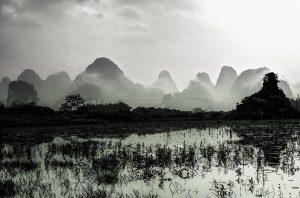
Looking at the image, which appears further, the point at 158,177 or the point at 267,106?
the point at 267,106

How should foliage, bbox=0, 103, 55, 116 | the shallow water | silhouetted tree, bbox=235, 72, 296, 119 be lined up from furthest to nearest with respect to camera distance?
silhouetted tree, bbox=235, 72, 296, 119
foliage, bbox=0, 103, 55, 116
the shallow water

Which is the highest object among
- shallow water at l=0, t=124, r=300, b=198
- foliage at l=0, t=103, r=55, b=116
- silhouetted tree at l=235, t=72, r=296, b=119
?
silhouetted tree at l=235, t=72, r=296, b=119

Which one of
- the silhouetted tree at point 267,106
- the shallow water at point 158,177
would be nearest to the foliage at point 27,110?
the silhouetted tree at point 267,106

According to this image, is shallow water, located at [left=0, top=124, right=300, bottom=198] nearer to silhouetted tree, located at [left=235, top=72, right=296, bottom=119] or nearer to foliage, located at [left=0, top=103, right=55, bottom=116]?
foliage, located at [left=0, top=103, right=55, bottom=116]

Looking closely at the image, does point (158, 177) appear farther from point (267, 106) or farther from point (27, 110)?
point (267, 106)

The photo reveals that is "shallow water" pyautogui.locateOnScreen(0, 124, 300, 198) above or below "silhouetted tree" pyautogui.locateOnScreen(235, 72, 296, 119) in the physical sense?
below

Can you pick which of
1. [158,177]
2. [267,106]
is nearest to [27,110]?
[267,106]

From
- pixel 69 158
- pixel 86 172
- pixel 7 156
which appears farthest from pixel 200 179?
pixel 7 156

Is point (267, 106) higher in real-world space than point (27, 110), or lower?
higher

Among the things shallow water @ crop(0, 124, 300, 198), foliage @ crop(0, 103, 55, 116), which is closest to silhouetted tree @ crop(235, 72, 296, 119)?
foliage @ crop(0, 103, 55, 116)

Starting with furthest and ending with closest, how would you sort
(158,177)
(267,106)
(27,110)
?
(267,106), (27,110), (158,177)

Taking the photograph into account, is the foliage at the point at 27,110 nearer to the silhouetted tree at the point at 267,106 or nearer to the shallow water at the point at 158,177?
the silhouetted tree at the point at 267,106

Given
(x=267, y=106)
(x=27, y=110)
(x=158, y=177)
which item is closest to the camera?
(x=158, y=177)

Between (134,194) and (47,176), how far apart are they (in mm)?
3793
